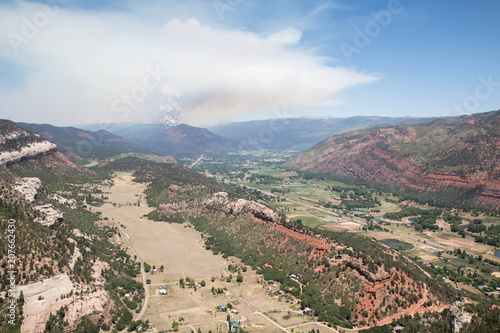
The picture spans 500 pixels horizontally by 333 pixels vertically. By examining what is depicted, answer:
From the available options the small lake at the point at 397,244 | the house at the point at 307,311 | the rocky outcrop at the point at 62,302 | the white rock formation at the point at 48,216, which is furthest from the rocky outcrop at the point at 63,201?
the small lake at the point at 397,244

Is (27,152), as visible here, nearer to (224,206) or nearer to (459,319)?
(224,206)

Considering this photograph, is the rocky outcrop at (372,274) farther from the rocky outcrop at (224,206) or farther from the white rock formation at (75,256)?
the white rock formation at (75,256)

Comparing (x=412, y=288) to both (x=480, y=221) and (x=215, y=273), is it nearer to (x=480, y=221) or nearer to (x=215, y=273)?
(x=215, y=273)

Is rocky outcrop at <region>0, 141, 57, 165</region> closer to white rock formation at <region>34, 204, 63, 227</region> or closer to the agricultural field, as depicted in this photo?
white rock formation at <region>34, 204, 63, 227</region>

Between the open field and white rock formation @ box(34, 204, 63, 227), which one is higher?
white rock formation @ box(34, 204, 63, 227)

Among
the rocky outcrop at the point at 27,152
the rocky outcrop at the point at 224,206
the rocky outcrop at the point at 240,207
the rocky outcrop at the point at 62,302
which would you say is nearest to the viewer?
the rocky outcrop at the point at 62,302

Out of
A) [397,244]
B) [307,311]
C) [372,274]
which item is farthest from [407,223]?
[307,311]

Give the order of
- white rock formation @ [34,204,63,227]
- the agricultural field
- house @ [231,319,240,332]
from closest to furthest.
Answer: house @ [231,319,240,332] → white rock formation @ [34,204,63,227] → the agricultural field

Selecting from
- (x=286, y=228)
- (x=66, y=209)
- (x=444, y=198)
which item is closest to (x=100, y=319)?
(x=286, y=228)

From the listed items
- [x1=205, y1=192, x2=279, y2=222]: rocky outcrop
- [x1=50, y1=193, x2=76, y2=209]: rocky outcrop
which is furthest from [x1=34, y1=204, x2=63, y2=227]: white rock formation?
[x1=205, y1=192, x2=279, y2=222]: rocky outcrop
